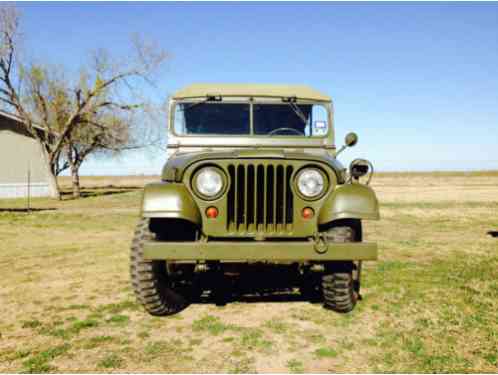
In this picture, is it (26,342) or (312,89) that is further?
(312,89)

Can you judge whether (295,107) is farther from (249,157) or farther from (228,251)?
(228,251)

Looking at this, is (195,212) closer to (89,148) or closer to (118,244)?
(118,244)

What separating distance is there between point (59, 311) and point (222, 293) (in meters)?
1.54

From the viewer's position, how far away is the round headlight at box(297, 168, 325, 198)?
3133mm

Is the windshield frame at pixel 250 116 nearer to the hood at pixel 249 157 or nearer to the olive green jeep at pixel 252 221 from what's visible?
the olive green jeep at pixel 252 221

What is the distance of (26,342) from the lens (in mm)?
3031

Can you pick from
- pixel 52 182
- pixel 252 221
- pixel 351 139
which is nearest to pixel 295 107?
pixel 351 139

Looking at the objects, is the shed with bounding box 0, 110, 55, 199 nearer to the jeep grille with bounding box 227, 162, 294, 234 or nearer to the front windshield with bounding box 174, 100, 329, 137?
the front windshield with bounding box 174, 100, 329, 137

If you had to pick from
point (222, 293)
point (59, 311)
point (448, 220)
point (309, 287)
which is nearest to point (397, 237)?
point (448, 220)

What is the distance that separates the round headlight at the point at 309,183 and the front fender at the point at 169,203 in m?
0.82

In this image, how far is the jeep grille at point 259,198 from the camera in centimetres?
308

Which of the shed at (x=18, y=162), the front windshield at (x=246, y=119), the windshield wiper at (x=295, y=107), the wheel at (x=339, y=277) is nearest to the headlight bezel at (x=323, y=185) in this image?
the wheel at (x=339, y=277)

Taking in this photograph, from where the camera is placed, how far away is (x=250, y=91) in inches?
173

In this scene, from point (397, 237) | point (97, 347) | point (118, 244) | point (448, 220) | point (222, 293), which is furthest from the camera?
point (448, 220)
